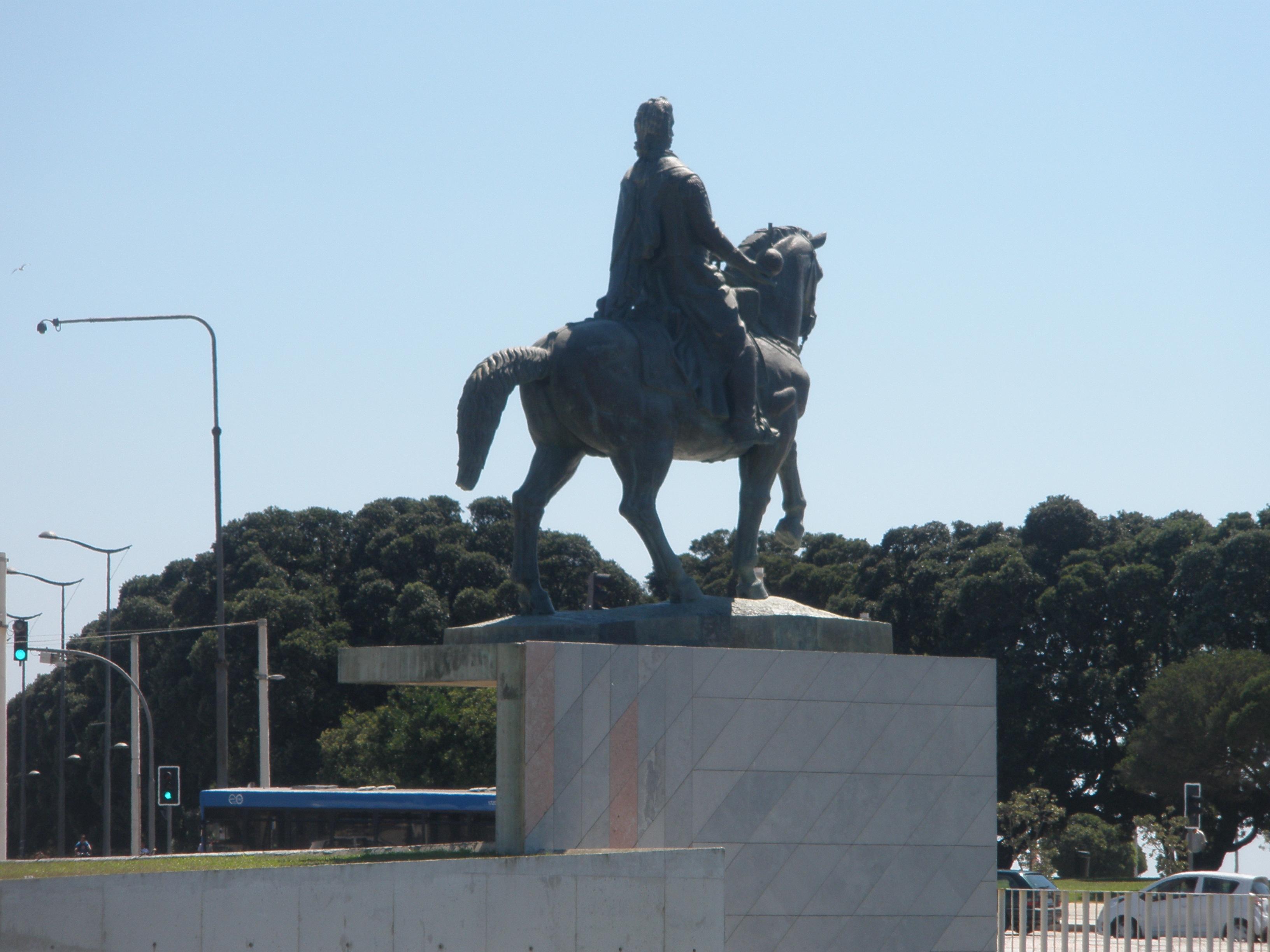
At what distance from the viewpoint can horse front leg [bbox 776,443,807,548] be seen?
15.5 metres

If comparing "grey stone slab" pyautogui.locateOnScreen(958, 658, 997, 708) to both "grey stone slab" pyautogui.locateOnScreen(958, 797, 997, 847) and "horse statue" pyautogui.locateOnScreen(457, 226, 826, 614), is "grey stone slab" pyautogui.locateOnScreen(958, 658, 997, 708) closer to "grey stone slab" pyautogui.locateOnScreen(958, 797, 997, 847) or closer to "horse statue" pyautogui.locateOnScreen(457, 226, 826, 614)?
"grey stone slab" pyautogui.locateOnScreen(958, 797, 997, 847)

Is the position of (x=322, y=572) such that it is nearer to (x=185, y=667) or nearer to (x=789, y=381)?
(x=185, y=667)

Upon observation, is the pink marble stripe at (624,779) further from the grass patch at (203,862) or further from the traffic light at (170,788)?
the traffic light at (170,788)

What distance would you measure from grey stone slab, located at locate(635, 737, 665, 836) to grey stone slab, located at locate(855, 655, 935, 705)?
1.75 meters

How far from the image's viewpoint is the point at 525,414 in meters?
13.9

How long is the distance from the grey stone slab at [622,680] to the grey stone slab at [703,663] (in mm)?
491

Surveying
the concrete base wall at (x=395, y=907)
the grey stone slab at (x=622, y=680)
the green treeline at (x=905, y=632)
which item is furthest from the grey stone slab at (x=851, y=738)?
the green treeline at (x=905, y=632)

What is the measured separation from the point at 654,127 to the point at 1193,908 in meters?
9.92

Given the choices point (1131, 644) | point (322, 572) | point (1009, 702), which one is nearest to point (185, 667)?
point (322, 572)

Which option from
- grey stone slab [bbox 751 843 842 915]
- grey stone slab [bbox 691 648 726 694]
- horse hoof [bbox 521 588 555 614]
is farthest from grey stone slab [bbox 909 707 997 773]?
horse hoof [bbox 521 588 555 614]

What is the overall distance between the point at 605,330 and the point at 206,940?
5.64 m

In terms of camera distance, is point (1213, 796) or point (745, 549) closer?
point (745, 549)

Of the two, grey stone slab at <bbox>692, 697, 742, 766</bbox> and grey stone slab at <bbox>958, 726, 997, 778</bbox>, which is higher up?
grey stone slab at <bbox>692, 697, 742, 766</bbox>

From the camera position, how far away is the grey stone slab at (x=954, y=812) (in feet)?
44.0
